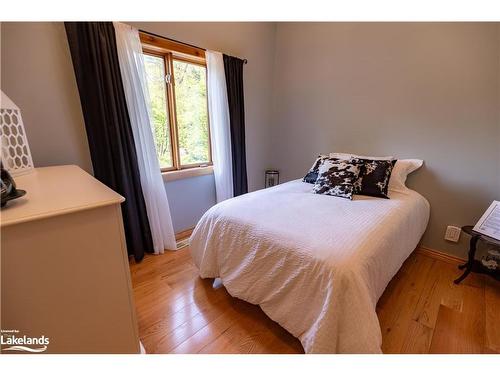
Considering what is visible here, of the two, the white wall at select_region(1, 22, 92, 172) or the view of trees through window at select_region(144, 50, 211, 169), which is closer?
the white wall at select_region(1, 22, 92, 172)

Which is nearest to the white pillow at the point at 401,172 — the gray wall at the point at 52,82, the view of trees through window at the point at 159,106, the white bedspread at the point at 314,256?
the white bedspread at the point at 314,256

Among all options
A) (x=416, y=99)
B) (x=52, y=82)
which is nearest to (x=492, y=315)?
(x=416, y=99)

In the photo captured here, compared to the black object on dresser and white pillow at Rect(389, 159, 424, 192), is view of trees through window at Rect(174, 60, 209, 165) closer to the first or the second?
white pillow at Rect(389, 159, 424, 192)

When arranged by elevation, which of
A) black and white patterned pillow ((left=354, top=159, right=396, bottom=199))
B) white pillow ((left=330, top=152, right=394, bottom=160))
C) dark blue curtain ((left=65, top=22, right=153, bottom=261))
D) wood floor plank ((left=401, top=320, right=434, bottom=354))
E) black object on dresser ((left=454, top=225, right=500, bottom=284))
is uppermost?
dark blue curtain ((left=65, top=22, right=153, bottom=261))

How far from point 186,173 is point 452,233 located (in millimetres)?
2549

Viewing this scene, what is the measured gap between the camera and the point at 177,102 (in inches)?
89.3

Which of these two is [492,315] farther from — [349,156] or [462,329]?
[349,156]

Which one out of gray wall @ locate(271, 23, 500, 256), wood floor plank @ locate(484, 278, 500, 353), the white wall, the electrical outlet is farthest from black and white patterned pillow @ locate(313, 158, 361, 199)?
the white wall

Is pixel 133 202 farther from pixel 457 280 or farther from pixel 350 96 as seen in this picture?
pixel 457 280

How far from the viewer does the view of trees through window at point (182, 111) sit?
2115mm

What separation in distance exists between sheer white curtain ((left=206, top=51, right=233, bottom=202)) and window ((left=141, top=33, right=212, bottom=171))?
127 millimetres

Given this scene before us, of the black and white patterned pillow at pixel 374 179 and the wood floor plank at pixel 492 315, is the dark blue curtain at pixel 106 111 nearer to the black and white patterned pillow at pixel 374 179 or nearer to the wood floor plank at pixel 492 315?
the black and white patterned pillow at pixel 374 179

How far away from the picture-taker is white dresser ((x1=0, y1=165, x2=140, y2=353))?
68 centimetres

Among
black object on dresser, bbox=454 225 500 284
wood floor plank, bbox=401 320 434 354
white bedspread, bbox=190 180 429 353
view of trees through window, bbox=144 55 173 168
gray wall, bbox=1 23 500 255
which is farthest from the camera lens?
view of trees through window, bbox=144 55 173 168
